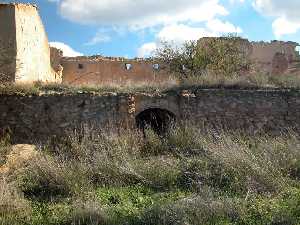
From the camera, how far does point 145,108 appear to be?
57.0 ft

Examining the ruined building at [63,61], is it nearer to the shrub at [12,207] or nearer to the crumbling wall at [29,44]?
the crumbling wall at [29,44]

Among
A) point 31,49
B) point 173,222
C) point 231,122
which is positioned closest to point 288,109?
point 231,122

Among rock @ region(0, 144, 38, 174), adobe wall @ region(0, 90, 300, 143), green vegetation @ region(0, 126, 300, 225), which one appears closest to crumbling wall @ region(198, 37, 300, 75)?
adobe wall @ region(0, 90, 300, 143)

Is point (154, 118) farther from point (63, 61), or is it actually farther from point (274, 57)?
point (274, 57)

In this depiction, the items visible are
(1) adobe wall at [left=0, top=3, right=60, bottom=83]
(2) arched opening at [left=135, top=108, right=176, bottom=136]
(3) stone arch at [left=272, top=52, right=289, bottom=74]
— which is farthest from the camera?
(3) stone arch at [left=272, top=52, right=289, bottom=74]

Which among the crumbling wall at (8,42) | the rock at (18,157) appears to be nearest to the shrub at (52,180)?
the rock at (18,157)

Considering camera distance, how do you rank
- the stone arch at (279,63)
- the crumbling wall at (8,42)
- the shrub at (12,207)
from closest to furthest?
the shrub at (12,207), the crumbling wall at (8,42), the stone arch at (279,63)

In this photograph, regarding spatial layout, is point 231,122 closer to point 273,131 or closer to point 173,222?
point 273,131

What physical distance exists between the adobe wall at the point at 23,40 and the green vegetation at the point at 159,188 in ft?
21.5

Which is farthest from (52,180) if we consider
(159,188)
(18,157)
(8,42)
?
(8,42)

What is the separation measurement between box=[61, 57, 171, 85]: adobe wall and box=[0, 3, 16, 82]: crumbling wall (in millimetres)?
8752

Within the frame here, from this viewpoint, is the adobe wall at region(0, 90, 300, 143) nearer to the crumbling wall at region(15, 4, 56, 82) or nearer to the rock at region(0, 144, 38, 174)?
the crumbling wall at region(15, 4, 56, 82)

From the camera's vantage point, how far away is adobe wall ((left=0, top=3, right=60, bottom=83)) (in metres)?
17.8

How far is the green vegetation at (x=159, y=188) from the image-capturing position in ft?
27.2
